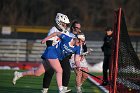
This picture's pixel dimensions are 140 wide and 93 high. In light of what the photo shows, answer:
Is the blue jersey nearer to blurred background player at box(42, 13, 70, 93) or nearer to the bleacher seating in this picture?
blurred background player at box(42, 13, 70, 93)

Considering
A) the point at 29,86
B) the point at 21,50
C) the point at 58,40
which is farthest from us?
the point at 21,50

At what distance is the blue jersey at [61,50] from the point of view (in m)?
14.9

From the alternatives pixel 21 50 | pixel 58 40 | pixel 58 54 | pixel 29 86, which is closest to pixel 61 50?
pixel 58 54

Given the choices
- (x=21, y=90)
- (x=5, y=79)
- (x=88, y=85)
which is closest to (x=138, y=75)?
(x=21, y=90)

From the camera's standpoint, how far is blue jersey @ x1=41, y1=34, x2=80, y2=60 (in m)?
14.9

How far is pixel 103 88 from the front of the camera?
732 inches

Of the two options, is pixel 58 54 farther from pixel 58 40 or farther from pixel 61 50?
pixel 58 40

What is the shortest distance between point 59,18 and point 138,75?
213 centimetres


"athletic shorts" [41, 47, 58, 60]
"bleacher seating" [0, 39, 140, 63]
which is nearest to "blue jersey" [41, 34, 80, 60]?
"athletic shorts" [41, 47, 58, 60]

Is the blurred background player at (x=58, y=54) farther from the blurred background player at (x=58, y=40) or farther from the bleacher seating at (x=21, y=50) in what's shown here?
the bleacher seating at (x=21, y=50)

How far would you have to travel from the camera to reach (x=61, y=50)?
15.1 meters

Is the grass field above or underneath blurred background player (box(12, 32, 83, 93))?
underneath

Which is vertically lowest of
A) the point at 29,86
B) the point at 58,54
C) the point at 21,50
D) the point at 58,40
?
the point at 29,86

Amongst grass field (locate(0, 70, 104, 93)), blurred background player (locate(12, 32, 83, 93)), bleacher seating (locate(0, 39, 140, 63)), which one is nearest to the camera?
blurred background player (locate(12, 32, 83, 93))
